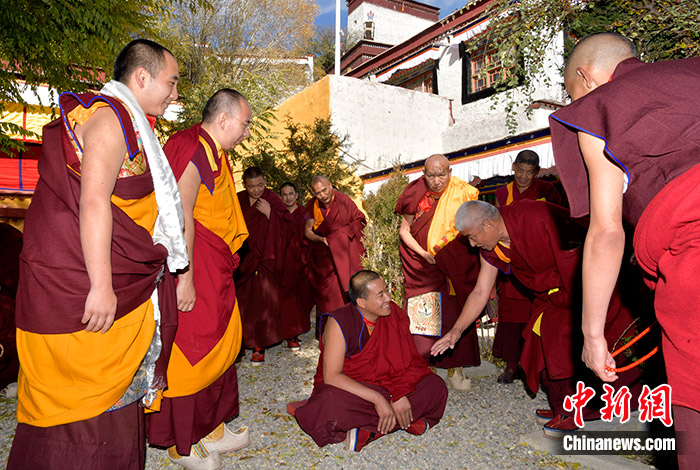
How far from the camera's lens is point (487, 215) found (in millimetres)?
3018

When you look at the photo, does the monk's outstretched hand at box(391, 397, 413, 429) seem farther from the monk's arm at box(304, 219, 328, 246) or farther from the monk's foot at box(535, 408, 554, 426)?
the monk's arm at box(304, 219, 328, 246)

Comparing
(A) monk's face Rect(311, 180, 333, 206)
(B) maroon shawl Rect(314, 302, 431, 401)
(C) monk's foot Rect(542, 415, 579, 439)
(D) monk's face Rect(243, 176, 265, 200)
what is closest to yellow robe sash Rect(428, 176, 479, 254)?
(B) maroon shawl Rect(314, 302, 431, 401)

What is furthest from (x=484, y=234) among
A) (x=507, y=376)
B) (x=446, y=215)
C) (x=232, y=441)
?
(x=232, y=441)

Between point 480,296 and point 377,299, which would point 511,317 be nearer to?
point 480,296

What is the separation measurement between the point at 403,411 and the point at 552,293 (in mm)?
1161

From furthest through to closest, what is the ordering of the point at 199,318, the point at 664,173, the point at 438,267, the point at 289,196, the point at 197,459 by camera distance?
the point at 289,196 < the point at 438,267 < the point at 197,459 < the point at 199,318 < the point at 664,173

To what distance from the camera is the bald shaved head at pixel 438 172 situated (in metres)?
4.23

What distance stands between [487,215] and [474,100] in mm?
12090

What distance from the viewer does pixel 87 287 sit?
168 centimetres

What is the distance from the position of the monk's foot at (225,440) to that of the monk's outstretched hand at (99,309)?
128cm

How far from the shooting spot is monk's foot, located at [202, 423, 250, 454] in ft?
8.80

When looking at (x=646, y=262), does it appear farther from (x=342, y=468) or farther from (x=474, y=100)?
(x=474, y=100)

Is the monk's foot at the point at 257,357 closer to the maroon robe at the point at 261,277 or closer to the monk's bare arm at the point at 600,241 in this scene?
the maroon robe at the point at 261,277

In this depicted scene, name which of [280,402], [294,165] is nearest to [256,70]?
[294,165]
